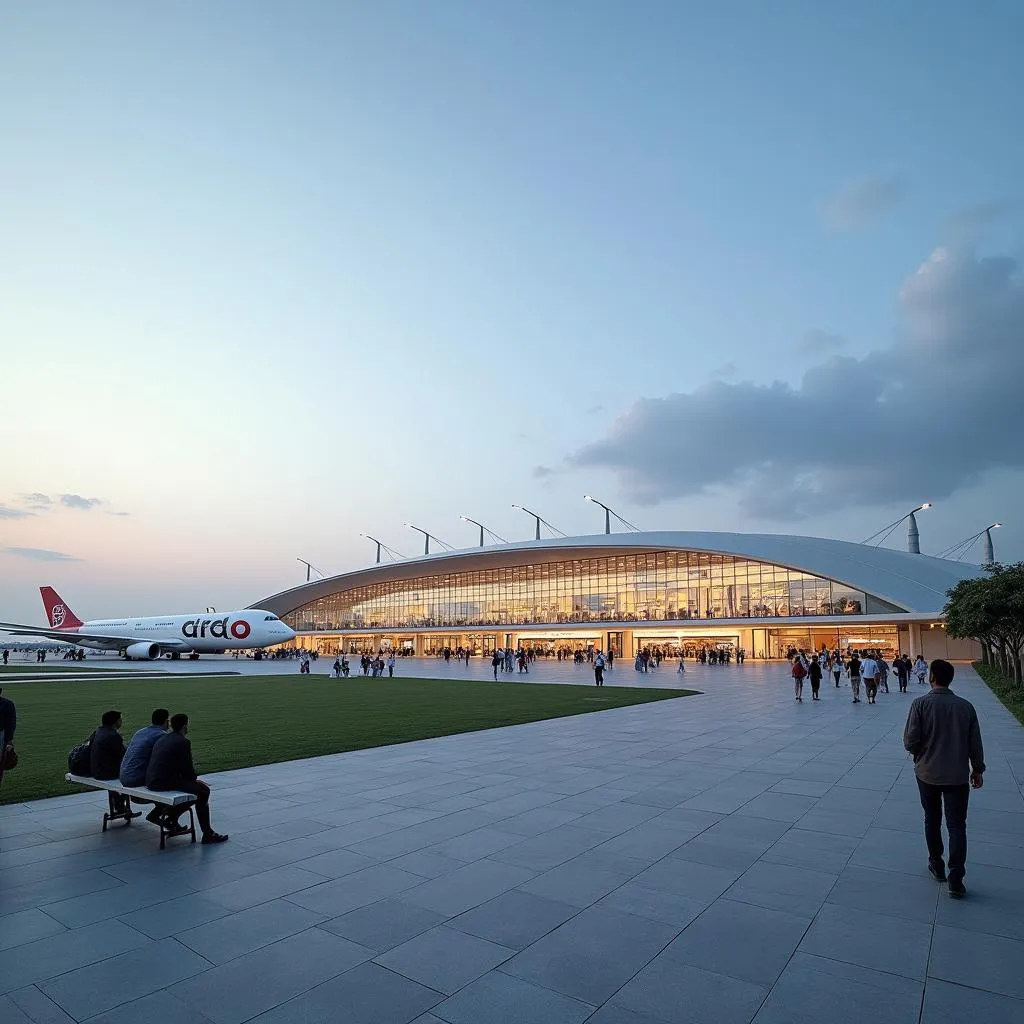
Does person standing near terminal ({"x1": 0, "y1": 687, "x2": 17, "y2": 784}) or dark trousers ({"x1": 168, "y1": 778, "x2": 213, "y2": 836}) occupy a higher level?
person standing near terminal ({"x1": 0, "y1": 687, "x2": 17, "y2": 784})

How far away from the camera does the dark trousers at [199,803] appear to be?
22.9ft

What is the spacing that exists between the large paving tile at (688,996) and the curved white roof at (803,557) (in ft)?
182

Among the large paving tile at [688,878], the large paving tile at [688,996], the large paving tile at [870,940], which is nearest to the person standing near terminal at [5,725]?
the large paving tile at [688,878]

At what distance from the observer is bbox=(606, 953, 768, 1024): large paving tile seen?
12.7 feet

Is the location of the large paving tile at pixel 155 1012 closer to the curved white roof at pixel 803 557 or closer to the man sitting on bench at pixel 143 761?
the man sitting on bench at pixel 143 761

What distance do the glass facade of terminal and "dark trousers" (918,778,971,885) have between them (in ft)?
180

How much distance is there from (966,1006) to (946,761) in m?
2.22

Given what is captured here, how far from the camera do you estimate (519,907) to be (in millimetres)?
5383

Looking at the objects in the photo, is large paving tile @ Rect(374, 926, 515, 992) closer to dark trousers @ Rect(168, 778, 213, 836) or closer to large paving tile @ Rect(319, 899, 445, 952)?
large paving tile @ Rect(319, 899, 445, 952)

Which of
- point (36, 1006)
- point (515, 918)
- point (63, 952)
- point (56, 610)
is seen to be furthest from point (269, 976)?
point (56, 610)

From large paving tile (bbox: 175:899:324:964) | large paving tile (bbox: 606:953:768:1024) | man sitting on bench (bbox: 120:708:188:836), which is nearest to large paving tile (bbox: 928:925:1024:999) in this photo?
large paving tile (bbox: 606:953:768:1024)

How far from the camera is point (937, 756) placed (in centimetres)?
581

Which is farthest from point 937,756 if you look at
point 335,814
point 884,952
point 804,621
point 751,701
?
point 804,621

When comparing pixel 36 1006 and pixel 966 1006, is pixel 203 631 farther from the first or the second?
pixel 966 1006
